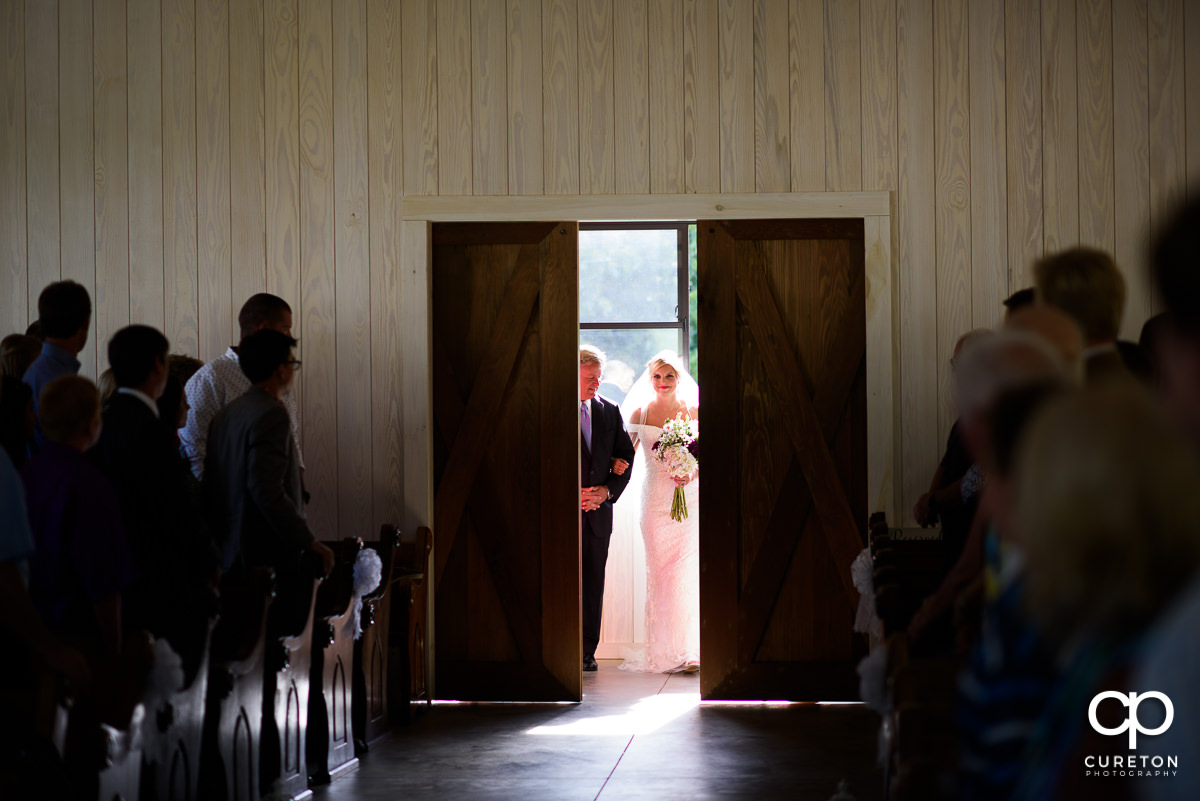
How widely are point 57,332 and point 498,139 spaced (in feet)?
8.97

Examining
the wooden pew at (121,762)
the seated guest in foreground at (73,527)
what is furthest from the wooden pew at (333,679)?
the seated guest in foreground at (73,527)

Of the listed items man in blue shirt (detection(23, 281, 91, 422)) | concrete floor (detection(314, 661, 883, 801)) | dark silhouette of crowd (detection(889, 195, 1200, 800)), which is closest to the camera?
dark silhouette of crowd (detection(889, 195, 1200, 800))

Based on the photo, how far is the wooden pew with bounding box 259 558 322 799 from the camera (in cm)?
432

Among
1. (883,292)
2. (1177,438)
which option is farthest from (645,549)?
(1177,438)

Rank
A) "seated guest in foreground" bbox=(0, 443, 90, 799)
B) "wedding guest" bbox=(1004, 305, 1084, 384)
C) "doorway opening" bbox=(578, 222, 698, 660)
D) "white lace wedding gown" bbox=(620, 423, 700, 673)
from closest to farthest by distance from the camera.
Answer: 1. "wedding guest" bbox=(1004, 305, 1084, 384)
2. "seated guest in foreground" bbox=(0, 443, 90, 799)
3. "white lace wedding gown" bbox=(620, 423, 700, 673)
4. "doorway opening" bbox=(578, 222, 698, 660)

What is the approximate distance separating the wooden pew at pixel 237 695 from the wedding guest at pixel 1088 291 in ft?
8.61

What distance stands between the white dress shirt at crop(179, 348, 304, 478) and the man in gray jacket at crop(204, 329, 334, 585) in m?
0.84

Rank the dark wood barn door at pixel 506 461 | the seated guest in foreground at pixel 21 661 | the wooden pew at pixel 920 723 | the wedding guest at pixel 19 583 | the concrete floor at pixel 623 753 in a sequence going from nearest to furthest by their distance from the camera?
the wooden pew at pixel 920 723, the seated guest in foreground at pixel 21 661, the wedding guest at pixel 19 583, the concrete floor at pixel 623 753, the dark wood barn door at pixel 506 461

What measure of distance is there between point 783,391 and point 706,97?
62.2 inches

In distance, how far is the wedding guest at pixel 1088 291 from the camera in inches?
114

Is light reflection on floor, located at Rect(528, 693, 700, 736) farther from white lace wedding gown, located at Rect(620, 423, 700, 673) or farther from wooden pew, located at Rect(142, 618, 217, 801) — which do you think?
wooden pew, located at Rect(142, 618, 217, 801)

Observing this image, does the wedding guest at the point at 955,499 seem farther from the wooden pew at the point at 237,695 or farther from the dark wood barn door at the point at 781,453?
the wooden pew at the point at 237,695

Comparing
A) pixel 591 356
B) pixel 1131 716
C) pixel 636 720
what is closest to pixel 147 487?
pixel 1131 716

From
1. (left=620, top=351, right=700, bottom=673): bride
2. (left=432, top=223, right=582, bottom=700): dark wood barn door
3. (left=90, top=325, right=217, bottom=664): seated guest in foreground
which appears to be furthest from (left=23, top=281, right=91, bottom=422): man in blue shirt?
(left=620, top=351, right=700, bottom=673): bride
